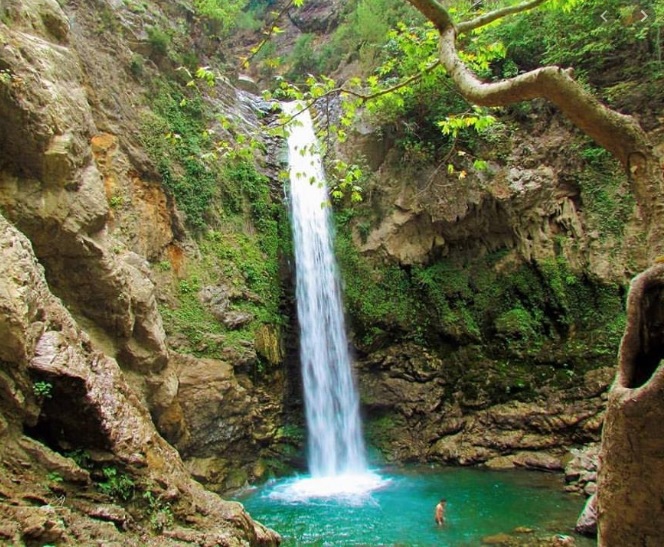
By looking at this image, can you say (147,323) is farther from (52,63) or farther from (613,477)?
(613,477)

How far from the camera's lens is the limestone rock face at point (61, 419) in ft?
11.5

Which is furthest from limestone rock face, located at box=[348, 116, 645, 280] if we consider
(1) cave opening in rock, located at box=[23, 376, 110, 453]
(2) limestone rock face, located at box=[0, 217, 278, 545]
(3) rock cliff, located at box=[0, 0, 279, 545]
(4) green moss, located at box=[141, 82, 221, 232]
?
(1) cave opening in rock, located at box=[23, 376, 110, 453]

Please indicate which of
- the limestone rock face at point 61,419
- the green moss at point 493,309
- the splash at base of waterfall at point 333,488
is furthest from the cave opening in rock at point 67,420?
the green moss at point 493,309

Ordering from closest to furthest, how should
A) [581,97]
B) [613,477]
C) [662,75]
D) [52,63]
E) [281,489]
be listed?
[613,477] → [581,97] → [52,63] → [281,489] → [662,75]

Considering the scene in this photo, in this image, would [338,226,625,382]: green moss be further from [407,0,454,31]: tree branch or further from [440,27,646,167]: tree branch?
[440,27,646,167]: tree branch

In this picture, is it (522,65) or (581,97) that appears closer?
(581,97)

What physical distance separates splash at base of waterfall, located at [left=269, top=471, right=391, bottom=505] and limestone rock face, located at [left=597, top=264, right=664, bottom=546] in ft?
24.2

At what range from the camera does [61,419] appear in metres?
4.22

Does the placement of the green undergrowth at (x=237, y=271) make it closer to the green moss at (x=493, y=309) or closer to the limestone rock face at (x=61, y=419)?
the green moss at (x=493, y=309)

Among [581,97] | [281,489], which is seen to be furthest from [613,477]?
[281,489]

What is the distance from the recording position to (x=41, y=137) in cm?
589

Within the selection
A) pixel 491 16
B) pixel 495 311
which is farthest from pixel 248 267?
pixel 491 16

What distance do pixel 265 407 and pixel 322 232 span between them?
5.21 meters

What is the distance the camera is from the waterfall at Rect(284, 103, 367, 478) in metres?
11.8
